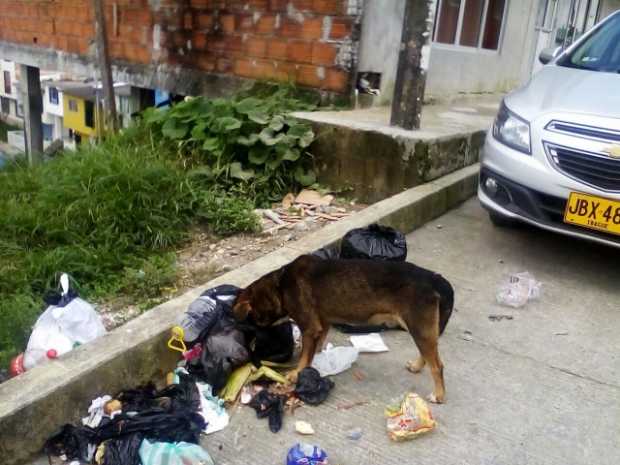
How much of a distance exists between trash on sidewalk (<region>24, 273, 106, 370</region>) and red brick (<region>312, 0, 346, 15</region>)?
441 cm

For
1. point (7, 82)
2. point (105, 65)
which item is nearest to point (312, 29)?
point (105, 65)

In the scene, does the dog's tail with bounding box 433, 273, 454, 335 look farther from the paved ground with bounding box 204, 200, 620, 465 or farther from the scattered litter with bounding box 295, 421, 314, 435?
the scattered litter with bounding box 295, 421, 314, 435

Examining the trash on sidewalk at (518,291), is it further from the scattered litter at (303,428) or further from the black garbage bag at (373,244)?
the scattered litter at (303,428)

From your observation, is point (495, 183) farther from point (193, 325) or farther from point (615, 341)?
point (193, 325)

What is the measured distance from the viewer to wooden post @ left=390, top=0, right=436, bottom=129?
4.95 meters

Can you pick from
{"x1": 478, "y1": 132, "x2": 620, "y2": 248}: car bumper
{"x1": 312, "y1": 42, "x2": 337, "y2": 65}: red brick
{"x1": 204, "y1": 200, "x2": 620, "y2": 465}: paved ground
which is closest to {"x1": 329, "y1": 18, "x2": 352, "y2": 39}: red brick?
{"x1": 312, "y1": 42, "x2": 337, "y2": 65}: red brick

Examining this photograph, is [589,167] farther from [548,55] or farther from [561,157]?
[548,55]

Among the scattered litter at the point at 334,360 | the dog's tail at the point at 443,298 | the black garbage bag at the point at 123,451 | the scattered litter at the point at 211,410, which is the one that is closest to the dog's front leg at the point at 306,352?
the scattered litter at the point at 334,360

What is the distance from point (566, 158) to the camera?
3.69 m

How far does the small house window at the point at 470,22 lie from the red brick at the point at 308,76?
2499 millimetres

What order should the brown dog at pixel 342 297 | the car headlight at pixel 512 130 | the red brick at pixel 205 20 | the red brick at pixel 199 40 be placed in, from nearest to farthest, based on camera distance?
the brown dog at pixel 342 297
the car headlight at pixel 512 130
the red brick at pixel 205 20
the red brick at pixel 199 40

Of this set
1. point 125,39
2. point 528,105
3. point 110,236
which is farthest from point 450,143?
point 125,39

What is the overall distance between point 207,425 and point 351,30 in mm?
4788

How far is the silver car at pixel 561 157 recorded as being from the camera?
357cm
